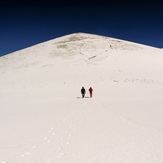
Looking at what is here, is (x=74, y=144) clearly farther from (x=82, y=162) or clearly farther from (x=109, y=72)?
(x=109, y=72)

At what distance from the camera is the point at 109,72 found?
32688 mm

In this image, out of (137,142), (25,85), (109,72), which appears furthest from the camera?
(109,72)

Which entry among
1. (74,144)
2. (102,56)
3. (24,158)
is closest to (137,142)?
(74,144)

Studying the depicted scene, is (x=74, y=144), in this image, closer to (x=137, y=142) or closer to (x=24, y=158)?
(x=24, y=158)

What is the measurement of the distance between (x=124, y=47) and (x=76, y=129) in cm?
4628

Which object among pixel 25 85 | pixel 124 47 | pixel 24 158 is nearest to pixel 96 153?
pixel 24 158

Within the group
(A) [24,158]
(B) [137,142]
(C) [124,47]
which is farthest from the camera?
(C) [124,47]

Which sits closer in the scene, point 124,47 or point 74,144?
point 74,144

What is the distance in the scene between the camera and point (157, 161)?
397cm

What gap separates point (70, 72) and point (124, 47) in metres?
22.5

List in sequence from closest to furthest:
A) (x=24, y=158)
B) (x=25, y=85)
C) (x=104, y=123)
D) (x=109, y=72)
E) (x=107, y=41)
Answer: (x=24, y=158), (x=104, y=123), (x=25, y=85), (x=109, y=72), (x=107, y=41)

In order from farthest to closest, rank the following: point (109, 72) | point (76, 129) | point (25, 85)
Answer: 1. point (109, 72)
2. point (25, 85)
3. point (76, 129)

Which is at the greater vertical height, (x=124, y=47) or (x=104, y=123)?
(x=124, y=47)

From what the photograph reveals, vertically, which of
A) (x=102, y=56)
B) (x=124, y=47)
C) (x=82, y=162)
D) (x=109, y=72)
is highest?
(x=124, y=47)
